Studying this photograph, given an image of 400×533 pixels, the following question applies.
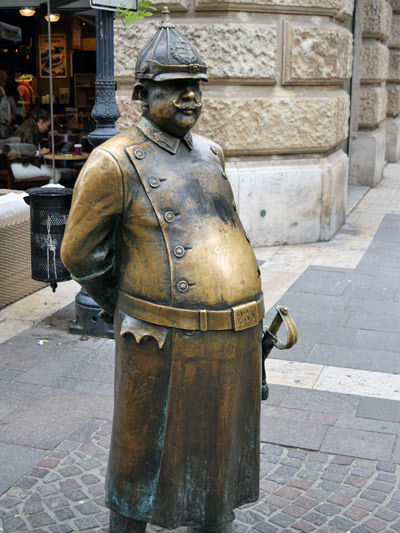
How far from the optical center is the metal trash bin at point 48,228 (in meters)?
6.40

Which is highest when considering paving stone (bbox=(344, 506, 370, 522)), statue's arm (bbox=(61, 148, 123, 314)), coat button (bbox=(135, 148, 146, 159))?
coat button (bbox=(135, 148, 146, 159))

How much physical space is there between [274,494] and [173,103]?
2189 millimetres

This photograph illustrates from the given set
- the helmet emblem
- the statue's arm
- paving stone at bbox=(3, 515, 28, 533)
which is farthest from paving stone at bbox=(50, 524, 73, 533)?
the helmet emblem

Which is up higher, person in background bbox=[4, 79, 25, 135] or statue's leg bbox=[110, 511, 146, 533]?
person in background bbox=[4, 79, 25, 135]

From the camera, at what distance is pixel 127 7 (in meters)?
5.71

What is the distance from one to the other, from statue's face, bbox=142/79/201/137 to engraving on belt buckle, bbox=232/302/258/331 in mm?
712

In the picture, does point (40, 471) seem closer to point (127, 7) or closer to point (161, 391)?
point (161, 391)

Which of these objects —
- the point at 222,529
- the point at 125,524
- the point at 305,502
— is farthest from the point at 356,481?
the point at 125,524

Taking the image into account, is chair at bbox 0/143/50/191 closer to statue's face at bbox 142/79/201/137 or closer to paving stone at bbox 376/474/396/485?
paving stone at bbox 376/474/396/485

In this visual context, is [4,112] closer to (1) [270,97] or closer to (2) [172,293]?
(1) [270,97]

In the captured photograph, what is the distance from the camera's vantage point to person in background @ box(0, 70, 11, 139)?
388 inches

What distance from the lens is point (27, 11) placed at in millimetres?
9578

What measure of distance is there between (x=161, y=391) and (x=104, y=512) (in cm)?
120

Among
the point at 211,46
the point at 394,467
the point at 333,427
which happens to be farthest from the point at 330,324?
the point at 211,46
